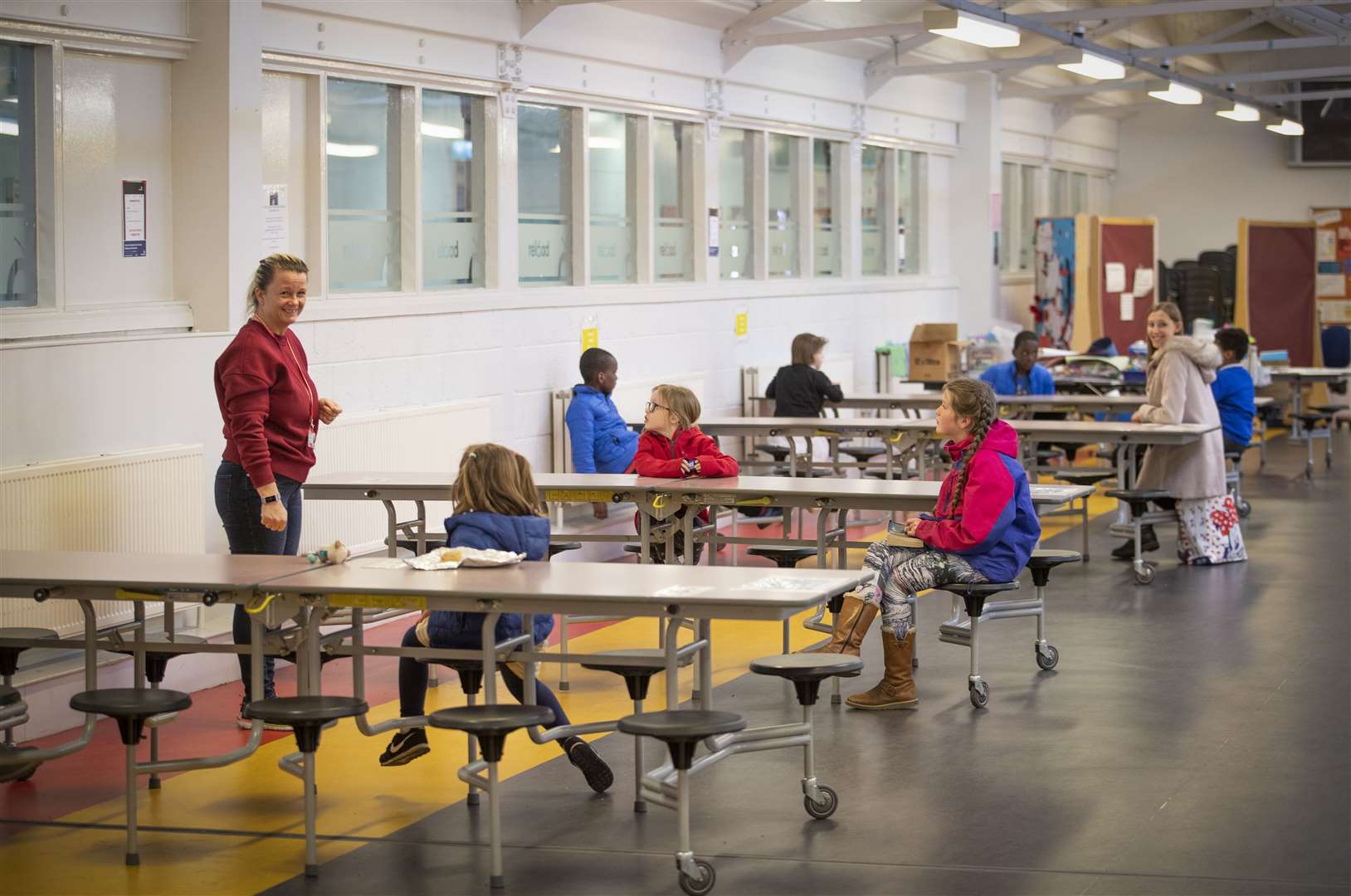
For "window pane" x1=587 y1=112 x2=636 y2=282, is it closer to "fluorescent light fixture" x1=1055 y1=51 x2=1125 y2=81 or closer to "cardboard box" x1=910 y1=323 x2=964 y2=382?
"fluorescent light fixture" x1=1055 y1=51 x2=1125 y2=81

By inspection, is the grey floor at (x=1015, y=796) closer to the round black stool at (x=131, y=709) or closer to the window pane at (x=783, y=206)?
the round black stool at (x=131, y=709)

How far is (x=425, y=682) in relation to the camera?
5.44 m

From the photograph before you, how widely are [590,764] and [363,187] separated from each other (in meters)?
4.63

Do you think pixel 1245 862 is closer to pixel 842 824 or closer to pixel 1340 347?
pixel 842 824

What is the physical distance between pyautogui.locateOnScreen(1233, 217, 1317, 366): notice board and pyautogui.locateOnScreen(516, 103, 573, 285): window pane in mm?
10428

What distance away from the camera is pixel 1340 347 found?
18.6m

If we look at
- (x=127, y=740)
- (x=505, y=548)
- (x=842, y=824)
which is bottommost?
(x=842, y=824)

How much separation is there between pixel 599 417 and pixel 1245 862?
5.54 m

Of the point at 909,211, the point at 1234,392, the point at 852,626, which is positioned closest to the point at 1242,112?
the point at 909,211

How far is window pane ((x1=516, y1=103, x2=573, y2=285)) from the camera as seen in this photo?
10375 millimetres

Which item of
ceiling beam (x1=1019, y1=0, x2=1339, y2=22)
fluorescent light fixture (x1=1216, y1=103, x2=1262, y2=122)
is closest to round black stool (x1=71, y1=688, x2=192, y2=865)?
ceiling beam (x1=1019, y1=0, x2=1339, y2=22)

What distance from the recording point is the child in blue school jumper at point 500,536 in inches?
203

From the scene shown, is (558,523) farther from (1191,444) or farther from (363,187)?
(1191,444)

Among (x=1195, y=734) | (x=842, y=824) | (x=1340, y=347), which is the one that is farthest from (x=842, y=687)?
(x=1340, y=347)
